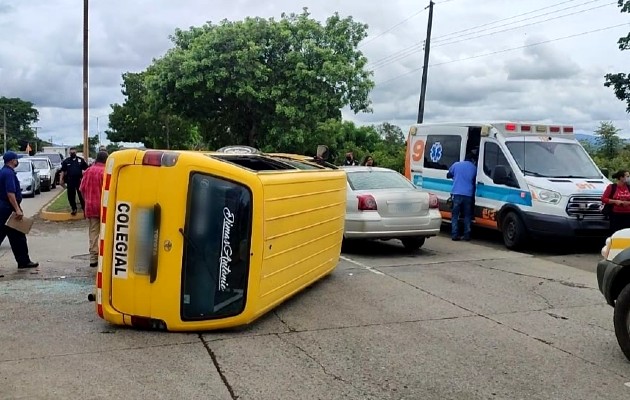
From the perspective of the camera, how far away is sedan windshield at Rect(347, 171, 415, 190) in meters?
11.0

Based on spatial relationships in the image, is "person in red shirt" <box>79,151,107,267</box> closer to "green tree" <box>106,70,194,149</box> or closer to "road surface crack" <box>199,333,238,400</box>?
"road surface crack" <box>199,333,238,400</box>

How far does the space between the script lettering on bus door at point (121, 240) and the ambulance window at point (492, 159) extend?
8350 millimetres

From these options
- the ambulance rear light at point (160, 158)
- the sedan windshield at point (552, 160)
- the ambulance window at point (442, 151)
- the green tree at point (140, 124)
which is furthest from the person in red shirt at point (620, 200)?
the green tree at point (140, 124)

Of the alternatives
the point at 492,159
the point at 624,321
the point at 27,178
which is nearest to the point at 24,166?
the point at 27,178

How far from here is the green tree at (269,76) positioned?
26031 millimetres

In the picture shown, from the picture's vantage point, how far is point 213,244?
5.88 metres

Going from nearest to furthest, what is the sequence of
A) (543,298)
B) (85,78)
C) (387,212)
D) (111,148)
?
(543,298) → (387,212) → (85,78) → (111,148)

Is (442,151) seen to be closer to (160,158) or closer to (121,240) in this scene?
(160,158)

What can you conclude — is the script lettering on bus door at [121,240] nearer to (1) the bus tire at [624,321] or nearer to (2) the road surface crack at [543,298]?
(1) the bus tire at [624,321]

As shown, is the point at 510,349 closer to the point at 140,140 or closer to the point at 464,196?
the point at 464,196

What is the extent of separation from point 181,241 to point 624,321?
3739 millimetres

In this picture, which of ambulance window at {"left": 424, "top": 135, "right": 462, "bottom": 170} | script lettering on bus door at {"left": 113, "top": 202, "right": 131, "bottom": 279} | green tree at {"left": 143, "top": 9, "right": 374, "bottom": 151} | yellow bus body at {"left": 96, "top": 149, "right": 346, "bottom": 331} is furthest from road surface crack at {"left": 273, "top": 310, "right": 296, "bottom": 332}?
green tree at {"left": 143, "top": 9, "right": 374, "bottom": 151}

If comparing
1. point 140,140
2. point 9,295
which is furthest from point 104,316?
point 140,140

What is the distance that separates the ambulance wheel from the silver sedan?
177 cm
